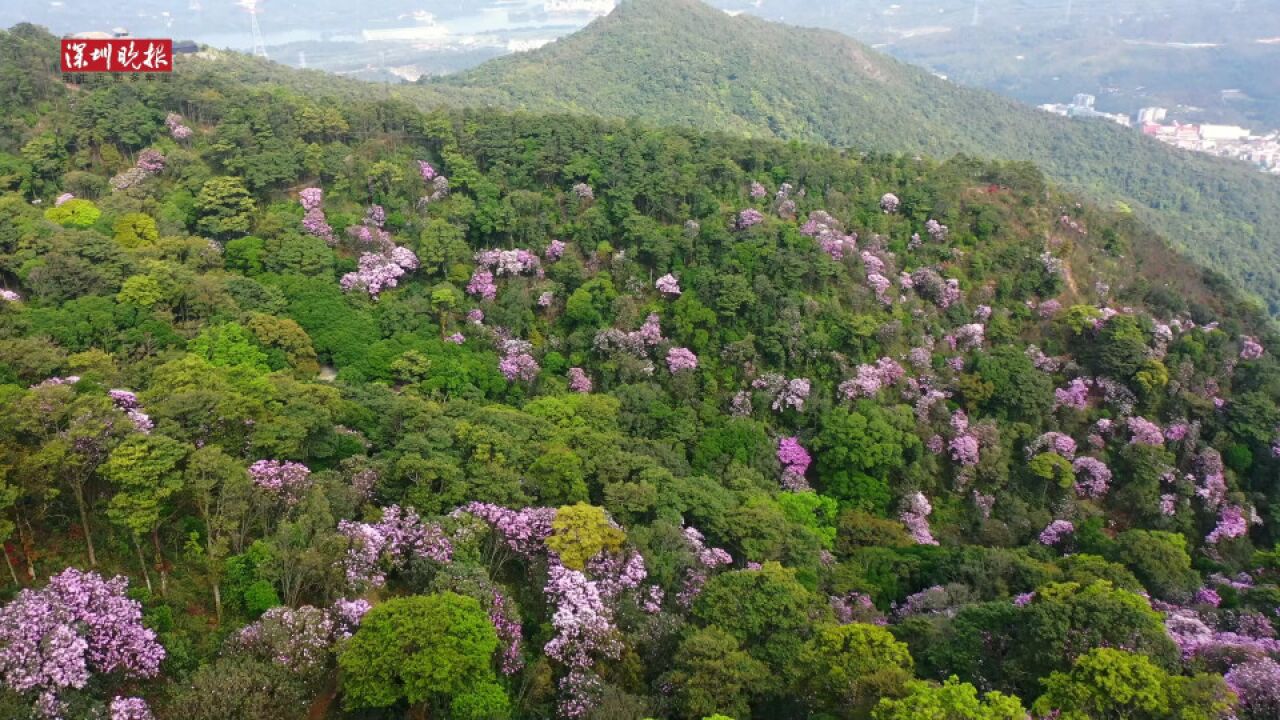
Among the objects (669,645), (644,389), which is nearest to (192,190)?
(644,389)

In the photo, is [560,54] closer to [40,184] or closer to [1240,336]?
[40,184]

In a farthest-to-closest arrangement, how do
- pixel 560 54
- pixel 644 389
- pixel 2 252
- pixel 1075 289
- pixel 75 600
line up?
pixel 560 54
pixel 1075 289
pixel 644 389
pixel 2 252
pixel 75 600

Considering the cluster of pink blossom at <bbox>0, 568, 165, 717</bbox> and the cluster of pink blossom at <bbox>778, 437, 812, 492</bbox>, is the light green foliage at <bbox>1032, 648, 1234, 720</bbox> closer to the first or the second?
the cluster of pink blossom at <bbox>778, 437, 812, 492</bbox>

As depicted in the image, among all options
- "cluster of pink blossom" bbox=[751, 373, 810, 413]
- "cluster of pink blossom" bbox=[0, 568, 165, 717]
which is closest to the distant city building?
"cluster of pink blossom" bbox=[751, 373, 810, 413]

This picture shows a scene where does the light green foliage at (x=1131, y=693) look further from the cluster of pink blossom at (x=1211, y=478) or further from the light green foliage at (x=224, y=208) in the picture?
the light green foliage at (x=224, y=208)

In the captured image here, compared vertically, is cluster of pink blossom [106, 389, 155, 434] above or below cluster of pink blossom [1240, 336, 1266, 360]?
above

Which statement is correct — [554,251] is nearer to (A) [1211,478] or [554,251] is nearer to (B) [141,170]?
(B) [141,170]

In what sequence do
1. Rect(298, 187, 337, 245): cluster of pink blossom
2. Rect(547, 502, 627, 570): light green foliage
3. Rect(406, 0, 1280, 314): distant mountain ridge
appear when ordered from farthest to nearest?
Rect(406, 0, 1280, 314): distant mountain ridge < Rect(298, 187, 337, 245): cluster of pink blossom < Rect(547, 502, 627, 570): light green foliage
